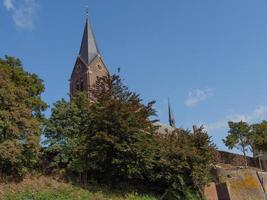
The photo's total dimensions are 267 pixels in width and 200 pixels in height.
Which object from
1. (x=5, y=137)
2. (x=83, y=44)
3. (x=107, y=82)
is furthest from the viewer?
(x=83, y=44)

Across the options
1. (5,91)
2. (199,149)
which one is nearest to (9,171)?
(5,91)

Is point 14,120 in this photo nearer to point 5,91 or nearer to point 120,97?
point 5,91

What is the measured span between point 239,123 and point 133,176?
21.4 m

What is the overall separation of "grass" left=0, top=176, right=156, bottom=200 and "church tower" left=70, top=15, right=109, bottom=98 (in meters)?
35.6

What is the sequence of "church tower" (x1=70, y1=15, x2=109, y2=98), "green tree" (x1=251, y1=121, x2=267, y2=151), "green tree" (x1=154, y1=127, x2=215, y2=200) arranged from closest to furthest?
"green tree" (x1=154, y1=127, x2=215, y2=200), "green tree" (x1=251, y1=121, x2=267, y2=151), "church tower" (x1=70, y1=15, x2=109, y2=98)

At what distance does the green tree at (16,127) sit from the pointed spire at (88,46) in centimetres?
3596

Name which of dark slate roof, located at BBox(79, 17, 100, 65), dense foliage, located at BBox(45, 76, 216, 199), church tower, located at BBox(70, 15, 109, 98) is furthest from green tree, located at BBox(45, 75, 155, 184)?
dark slate roof, located at BBox(79, 17, 100, 65)

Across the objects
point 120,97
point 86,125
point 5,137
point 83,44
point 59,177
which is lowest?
point 59,177

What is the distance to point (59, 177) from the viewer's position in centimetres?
2177

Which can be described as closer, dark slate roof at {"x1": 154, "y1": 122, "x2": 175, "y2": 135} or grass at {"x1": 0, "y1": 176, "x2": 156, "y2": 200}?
grass at {"x1": 0, "y1": 176, "x2": 156, "y2": 200}

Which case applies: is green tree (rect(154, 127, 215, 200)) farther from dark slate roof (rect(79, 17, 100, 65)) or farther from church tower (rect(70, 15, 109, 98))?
dark slate roof (rect(79, 17, 100, 65))

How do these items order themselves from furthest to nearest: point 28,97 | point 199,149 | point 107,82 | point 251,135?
point 251,135, point 199,149, point 107,82, point 28,97

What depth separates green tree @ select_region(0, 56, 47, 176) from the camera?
59.6 feet

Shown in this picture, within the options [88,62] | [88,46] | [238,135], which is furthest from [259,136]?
[88,46]
